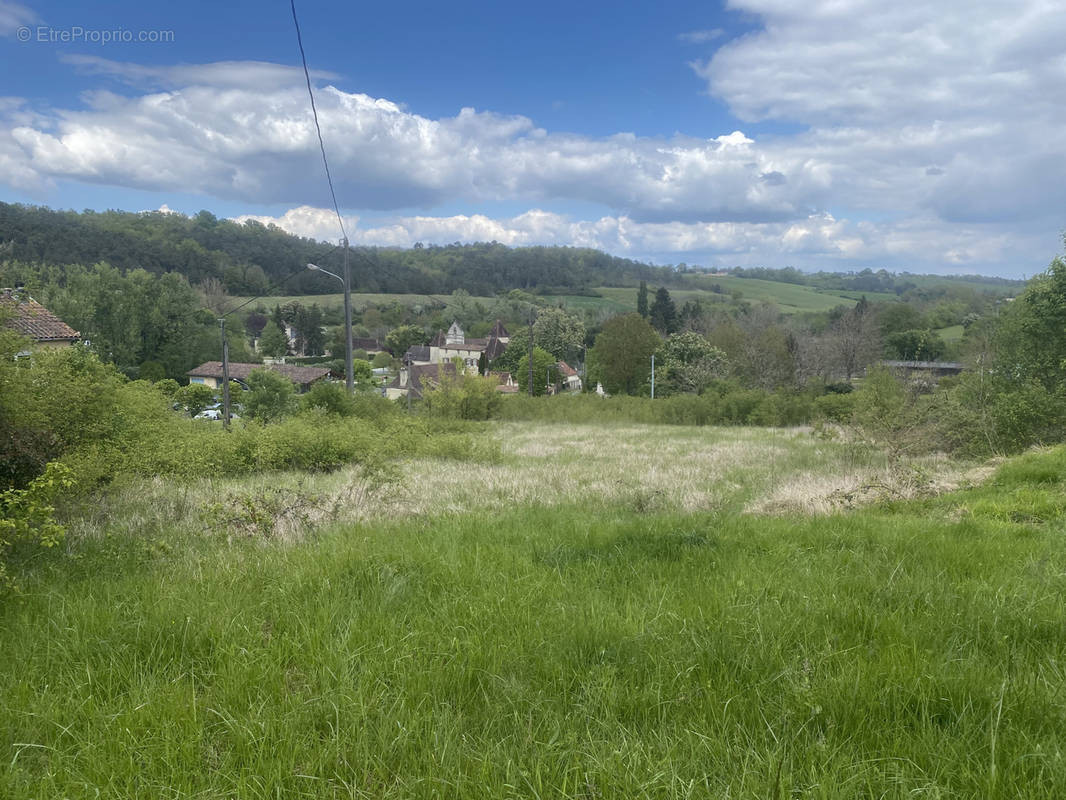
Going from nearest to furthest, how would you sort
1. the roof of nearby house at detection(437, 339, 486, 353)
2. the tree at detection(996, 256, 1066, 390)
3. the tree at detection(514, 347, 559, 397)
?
the tree at detection(996, 256, 1066, 390) → the tree at detection(514, 347, 559, 397) → the roof of nearby house at detection(437, 339, 486, 353)

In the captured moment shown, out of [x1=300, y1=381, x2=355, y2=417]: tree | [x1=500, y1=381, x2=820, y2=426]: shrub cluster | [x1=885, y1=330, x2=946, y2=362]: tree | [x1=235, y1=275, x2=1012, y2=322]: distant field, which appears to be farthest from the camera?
[x1=235, y1=275, x2=1012, y2=322]: distant field

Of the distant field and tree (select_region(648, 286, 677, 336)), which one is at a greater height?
the distant field

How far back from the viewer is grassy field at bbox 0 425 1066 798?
2.40 meters

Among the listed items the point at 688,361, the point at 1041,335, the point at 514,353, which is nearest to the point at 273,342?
the point at 514,353

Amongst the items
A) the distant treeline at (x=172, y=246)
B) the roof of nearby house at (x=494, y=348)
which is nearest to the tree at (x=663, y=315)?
the roof of nearby house at (x=494, y=348)

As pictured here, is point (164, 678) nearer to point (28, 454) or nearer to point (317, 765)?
point (317, 765)

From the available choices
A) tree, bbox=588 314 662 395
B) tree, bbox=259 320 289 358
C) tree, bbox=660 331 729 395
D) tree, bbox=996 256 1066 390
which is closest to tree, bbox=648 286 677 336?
tree, bbox=588 314 662 395

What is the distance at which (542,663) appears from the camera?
10.5 ft

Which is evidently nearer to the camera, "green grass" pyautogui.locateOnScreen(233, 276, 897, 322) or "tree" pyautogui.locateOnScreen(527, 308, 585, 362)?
"tree" pyautogui.locateOnScreen(527, 308, 585, 362)

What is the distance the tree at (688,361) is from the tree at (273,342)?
64.8 m

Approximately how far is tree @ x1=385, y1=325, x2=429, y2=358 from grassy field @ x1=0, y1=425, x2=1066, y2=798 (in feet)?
325

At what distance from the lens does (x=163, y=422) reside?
12156 millimetres

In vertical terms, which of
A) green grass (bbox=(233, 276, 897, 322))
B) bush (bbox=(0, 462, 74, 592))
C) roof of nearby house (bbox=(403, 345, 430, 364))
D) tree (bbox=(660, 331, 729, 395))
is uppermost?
green grass (bbox=(233, 276, 897, 322))

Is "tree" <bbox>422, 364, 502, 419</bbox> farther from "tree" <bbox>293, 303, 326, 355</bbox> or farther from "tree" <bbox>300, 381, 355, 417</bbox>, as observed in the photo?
"tree" <bbox>293, 303, 326, 355</bbox>
